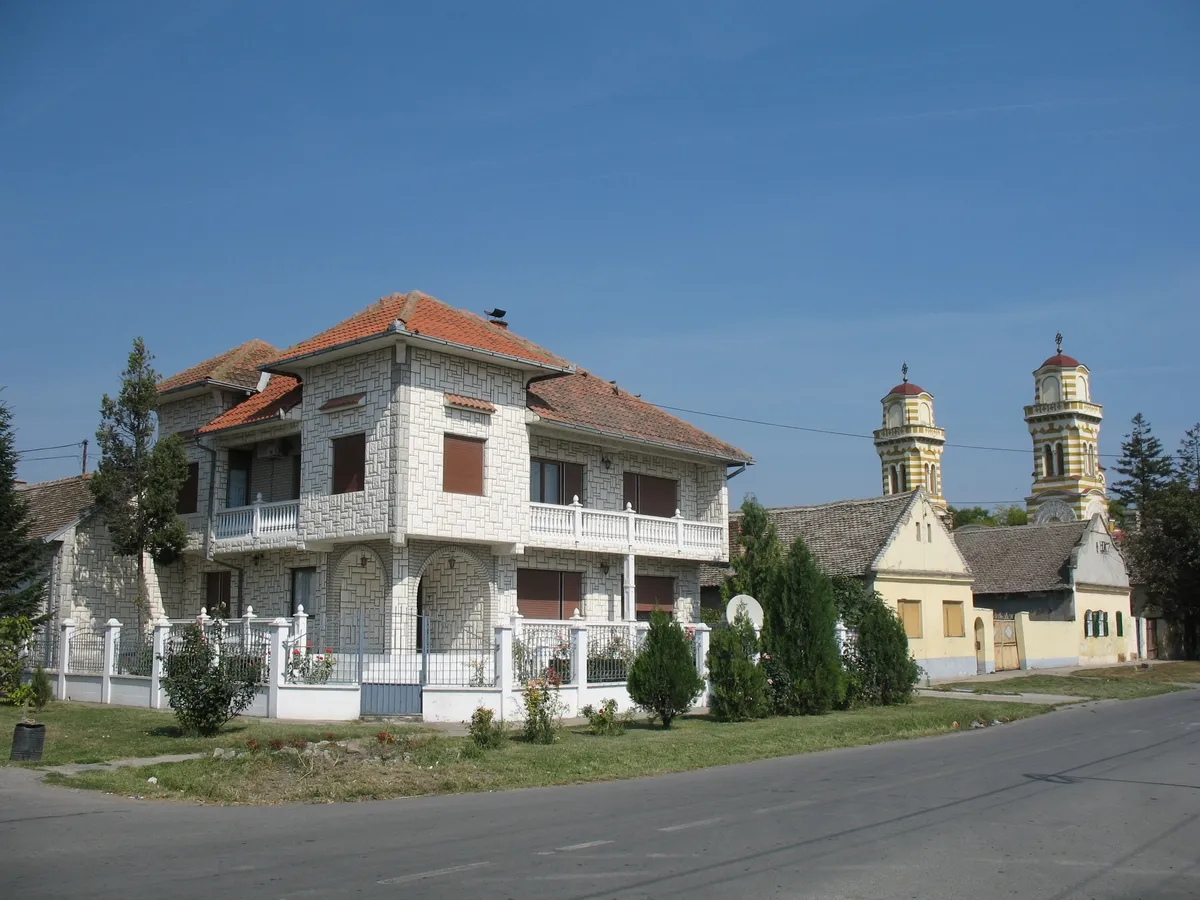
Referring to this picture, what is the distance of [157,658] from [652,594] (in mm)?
13492

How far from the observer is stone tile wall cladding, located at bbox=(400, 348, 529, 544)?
24.4 meters

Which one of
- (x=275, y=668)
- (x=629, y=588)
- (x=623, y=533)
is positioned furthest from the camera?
(x=623, y=533)

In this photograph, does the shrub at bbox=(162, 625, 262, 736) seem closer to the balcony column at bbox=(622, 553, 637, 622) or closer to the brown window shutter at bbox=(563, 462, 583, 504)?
the balcony column at bbox=(622, 553, 637, 622)

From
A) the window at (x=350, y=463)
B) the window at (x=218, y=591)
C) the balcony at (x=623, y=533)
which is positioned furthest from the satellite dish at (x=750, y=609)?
the window at (x=218, y=591)

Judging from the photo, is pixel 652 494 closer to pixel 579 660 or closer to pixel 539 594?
pixel 539 594

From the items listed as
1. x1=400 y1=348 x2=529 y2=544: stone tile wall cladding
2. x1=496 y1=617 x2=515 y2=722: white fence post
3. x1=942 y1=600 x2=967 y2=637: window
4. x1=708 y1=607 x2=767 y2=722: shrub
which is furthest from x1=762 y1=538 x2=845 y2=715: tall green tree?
x1=942 y1=600 x2=967 y2=637: window

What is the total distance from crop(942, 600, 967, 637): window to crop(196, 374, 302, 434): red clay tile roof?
2184 centimetres

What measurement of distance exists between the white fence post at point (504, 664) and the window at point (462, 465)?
5070 mm

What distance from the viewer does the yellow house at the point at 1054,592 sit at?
41.6 metres

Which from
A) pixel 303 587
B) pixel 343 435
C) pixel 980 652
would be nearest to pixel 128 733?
pixel 343 435

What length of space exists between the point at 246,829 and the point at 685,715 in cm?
1354

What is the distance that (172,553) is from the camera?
91.1 ft

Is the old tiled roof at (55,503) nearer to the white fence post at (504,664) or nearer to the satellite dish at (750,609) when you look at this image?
the white fence post at (504,664)

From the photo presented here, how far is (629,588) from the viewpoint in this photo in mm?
29016
